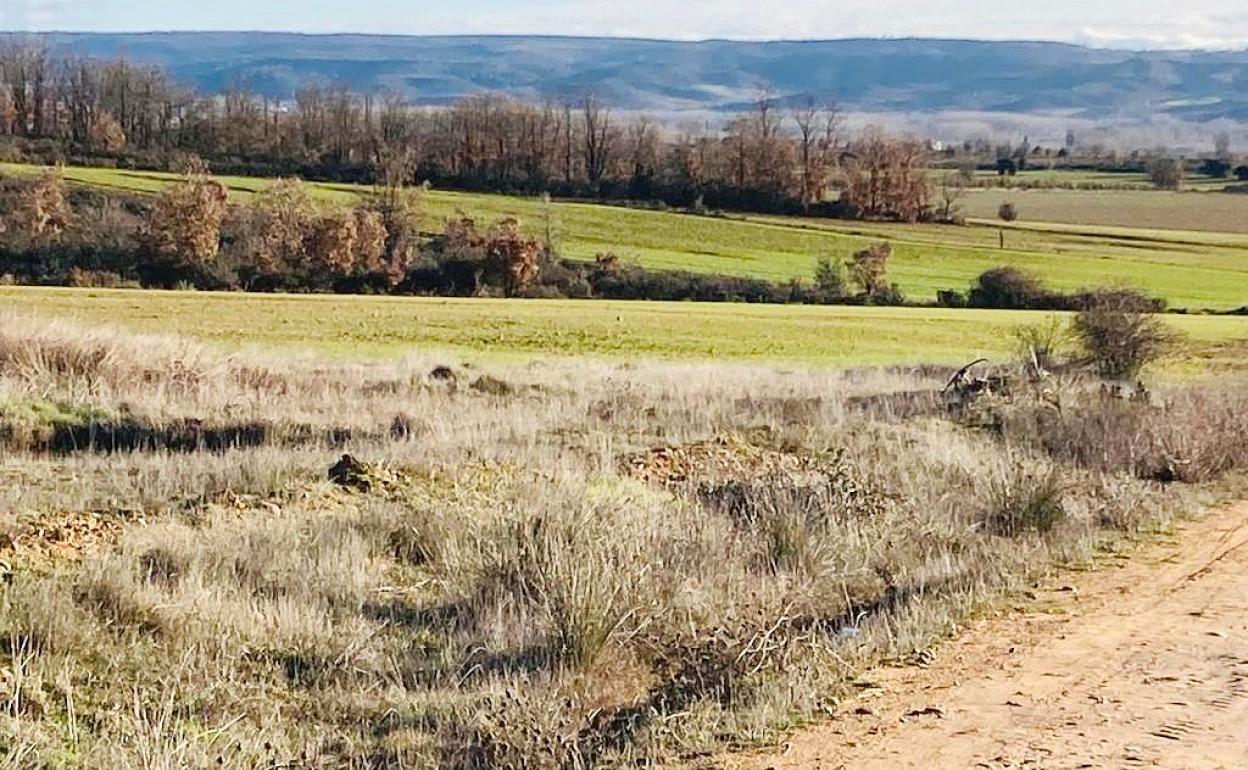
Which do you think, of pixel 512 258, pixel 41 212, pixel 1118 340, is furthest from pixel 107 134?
pixel 1118 340

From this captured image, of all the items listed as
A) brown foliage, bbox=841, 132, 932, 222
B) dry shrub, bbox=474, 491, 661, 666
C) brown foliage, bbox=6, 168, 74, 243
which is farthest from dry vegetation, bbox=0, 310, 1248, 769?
brown foliage, bbox=841, 132, 932, 222

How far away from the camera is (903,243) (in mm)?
83062

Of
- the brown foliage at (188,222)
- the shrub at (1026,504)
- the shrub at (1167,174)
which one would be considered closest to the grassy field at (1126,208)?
the shrub at (1167,174)

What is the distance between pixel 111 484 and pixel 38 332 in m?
10.2

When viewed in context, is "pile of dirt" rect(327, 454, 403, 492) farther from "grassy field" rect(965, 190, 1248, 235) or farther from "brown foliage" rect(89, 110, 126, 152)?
"brown foliage" rect(89, 110, 126, 152)

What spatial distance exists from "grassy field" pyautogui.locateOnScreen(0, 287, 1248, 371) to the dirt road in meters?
26.5

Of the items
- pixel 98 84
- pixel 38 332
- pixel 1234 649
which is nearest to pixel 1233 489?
pixel 1234 649

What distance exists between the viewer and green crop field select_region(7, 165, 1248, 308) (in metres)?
70.3

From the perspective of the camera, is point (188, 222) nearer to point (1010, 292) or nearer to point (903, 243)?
point (1010, 292)

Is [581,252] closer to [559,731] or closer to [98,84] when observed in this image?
[98,84]

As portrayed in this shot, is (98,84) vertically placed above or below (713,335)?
above

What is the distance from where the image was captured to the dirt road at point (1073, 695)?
6344 mm

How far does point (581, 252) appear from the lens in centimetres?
7662

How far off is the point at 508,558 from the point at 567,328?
3433 cm
